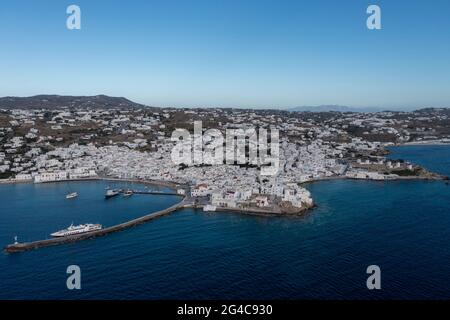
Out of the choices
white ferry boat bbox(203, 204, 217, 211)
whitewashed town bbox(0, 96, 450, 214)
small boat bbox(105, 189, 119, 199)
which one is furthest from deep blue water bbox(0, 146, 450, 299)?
whitewashed town bbox(0, 96, 450, 214)

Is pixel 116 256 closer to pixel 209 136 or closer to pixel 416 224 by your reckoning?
pixel 416 224

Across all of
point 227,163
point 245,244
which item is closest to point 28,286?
point 245,244

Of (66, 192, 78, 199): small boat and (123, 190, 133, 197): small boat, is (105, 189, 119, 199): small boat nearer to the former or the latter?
(123, 190, 133, 197): small boat

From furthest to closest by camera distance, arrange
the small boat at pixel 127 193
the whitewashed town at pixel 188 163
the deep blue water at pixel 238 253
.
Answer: the small boat at pixel 127 193 < the whitewashed town at pixel 188 163 < the deep blue water at pixel 238 253

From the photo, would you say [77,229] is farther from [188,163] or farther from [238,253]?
[188,163]

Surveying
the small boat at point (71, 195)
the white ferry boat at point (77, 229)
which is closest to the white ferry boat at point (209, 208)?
the white ferry boat at point (77, 229)

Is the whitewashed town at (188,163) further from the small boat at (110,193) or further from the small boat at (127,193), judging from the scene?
the small boat at (110,193)
